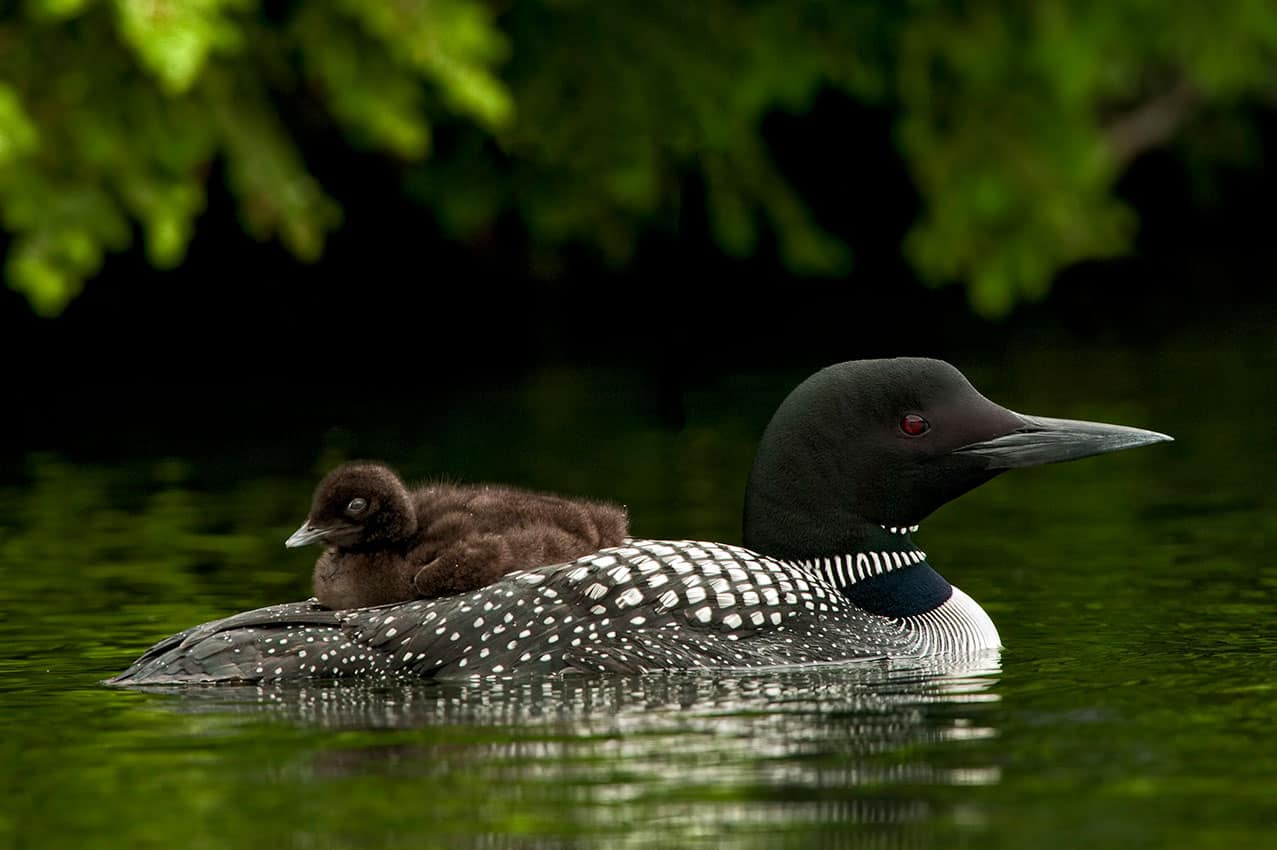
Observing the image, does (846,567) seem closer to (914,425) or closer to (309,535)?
(914,425)

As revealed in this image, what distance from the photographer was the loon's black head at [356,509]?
261 inches

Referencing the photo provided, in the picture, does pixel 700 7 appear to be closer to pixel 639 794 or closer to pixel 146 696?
pixel 146 696

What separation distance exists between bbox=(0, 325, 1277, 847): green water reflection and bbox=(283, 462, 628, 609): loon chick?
505mm

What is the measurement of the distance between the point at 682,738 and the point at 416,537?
161 cm

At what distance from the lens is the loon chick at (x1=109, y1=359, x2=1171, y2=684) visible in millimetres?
6336

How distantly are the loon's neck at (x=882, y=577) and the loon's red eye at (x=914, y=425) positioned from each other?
0.29m

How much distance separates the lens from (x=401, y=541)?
22.2 ft

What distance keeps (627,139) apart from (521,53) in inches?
41.4

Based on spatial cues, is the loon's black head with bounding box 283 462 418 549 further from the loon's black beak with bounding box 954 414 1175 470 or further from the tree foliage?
the tree foliage

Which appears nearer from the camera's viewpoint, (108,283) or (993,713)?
(993,713)

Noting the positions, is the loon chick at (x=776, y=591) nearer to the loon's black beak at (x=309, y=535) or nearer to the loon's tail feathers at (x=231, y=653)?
the loon's tail feathers at (x=231, y=653)

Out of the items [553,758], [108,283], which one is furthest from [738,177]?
[553,758]

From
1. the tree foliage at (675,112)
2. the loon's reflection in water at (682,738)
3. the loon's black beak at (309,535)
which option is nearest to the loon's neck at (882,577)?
the loon's reflection in water at (682,738)

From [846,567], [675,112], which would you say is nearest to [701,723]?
[846,567]
